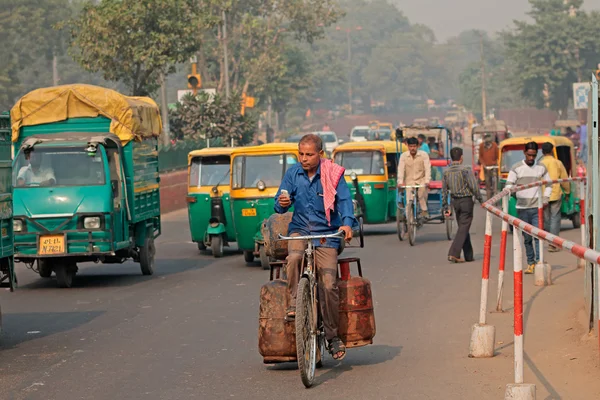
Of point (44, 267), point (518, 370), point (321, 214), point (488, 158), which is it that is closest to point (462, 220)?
point (44, 267)

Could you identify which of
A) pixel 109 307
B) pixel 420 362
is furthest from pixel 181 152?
pixel 420 362

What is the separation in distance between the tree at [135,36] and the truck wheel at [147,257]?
1908 centimetres

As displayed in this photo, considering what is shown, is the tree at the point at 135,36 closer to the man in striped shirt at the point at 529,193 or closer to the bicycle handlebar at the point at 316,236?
the man in striped shirt at the point at 529,193

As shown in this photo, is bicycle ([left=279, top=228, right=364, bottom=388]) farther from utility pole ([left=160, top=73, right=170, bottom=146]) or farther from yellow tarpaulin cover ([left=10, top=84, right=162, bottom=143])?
utility pole ([left=160, top=73, right=170, bottom=146])

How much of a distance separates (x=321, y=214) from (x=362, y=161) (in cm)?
1520

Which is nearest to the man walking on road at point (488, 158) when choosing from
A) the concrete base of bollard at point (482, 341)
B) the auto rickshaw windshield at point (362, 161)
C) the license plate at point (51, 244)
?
the auto rickshaw windshield at point (362, 161)

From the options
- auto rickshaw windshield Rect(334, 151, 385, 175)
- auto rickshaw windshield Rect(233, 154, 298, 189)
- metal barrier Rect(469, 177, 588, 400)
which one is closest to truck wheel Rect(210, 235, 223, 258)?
auto rickshaw windshield Rect(233, 154, 298, 189)

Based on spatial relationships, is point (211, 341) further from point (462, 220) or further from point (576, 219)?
point (576, 219)

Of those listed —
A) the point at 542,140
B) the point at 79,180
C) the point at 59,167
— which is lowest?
the point at 79,180

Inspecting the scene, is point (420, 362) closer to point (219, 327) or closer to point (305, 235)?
point (305, 235)

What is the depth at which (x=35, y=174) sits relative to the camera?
16.6 m

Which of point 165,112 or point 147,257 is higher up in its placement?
point 165,112

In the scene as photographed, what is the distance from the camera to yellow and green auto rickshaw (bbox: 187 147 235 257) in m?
20.3

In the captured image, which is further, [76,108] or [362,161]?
[362,161]
